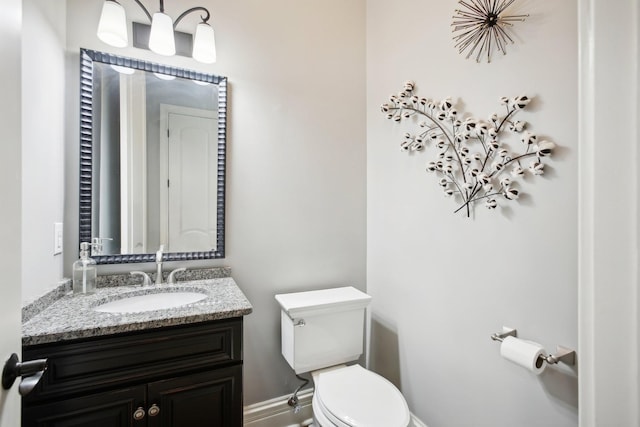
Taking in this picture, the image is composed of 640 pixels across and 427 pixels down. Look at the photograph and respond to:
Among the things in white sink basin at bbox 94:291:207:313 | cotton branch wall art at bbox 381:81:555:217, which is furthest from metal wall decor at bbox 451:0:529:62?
white sink basin at bbox 94:291:207:313

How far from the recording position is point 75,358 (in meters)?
0.95

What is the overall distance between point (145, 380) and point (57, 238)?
0.74m

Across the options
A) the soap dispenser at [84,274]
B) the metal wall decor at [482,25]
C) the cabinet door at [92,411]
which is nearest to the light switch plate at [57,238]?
the soap dispenser at [84,274]

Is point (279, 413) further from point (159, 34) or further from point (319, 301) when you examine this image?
point (159, 34)

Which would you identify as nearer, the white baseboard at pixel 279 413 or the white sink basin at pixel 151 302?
the white sink basin at pixel 151 302

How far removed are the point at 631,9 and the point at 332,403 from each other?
59.8 inches

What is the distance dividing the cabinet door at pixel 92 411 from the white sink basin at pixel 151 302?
339 mm

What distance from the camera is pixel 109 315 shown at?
1.05 meters

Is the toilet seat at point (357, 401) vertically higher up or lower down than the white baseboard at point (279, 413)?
higher up

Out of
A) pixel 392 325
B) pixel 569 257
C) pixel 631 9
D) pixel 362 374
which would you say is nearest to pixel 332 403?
pixel 362 374

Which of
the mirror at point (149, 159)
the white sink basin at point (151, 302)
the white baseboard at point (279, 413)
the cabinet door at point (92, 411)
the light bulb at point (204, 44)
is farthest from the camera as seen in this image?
the white baseboard at point (279, 413)

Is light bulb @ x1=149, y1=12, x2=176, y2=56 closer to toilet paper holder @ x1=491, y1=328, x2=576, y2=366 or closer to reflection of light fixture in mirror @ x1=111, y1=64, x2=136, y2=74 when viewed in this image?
reflection of light fixture in mirror @ x1=111, y1=64, x2=136, y2=74

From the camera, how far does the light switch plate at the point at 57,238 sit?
125 cm

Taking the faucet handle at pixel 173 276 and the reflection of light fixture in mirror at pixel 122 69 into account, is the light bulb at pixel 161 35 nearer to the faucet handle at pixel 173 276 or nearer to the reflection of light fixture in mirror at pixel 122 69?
the reflection of light fixture in mirror at pixel 122 69
